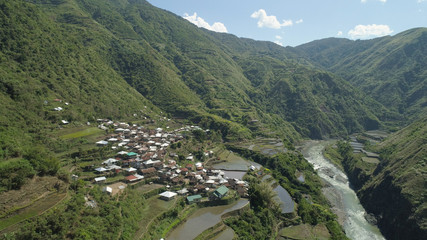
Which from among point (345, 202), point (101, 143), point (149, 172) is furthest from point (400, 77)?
point (101, 143)

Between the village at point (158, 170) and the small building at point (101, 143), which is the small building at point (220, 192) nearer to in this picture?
the village at point (158, 170)

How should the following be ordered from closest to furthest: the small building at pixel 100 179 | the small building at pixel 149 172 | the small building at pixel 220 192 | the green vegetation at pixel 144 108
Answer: the green vegetation at pixel 144 108 < the small building at pixel 100 179 < the small building at pixel 220 192 < the small building at pixel 149 172

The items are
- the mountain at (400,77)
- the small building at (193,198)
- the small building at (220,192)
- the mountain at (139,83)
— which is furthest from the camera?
the mountain at (400,77)

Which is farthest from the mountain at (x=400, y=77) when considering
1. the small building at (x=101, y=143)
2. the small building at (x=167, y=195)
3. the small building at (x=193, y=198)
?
the small building at (x=101, y=143)

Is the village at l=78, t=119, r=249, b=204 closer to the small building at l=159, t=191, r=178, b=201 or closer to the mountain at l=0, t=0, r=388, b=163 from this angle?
the small building at l=159, t=191, r=178, b=201

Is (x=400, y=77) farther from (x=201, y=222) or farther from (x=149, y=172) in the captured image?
(x=201, y=222)

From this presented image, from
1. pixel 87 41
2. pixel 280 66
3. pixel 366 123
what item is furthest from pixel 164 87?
pixel 280 66
